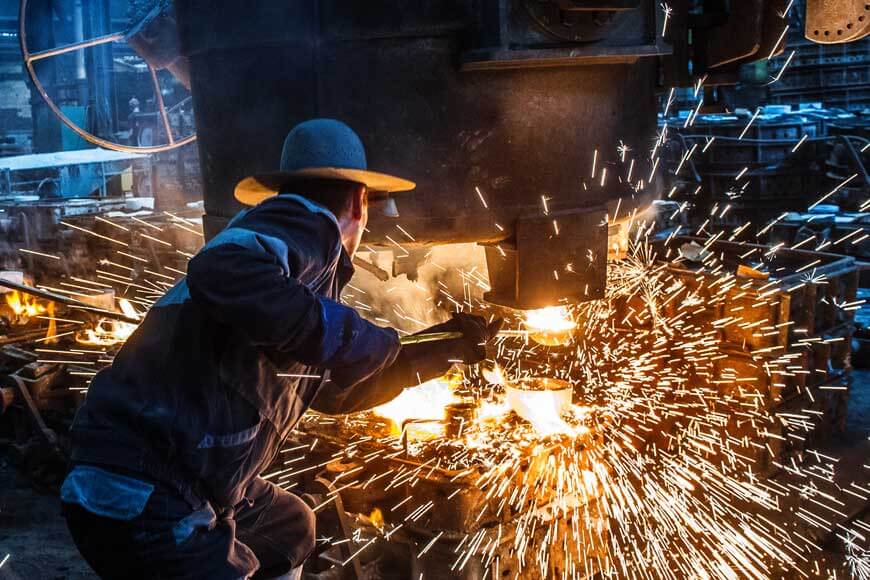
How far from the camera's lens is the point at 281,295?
1.74 m

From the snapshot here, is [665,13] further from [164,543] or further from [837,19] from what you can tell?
[164,543]

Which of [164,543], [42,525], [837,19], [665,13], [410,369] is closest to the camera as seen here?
[164,543]

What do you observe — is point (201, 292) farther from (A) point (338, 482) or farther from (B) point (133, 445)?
(A) point (338, 482)

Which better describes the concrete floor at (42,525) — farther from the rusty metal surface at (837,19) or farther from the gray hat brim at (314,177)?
the gray hat brim at (314,177)

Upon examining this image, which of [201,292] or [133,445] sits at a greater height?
[201,292]

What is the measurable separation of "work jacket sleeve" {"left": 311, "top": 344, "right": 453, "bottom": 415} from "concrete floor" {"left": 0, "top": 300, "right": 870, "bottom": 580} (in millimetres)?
2302

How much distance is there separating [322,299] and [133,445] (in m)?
0.54

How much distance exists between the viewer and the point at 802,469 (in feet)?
A: 15.3

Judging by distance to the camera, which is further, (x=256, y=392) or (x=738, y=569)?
(x=738, y=569)

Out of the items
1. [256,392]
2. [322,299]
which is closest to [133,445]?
[256,392]

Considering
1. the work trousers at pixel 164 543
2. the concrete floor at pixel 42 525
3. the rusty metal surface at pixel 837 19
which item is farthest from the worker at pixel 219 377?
the concrete floor at pixel 42 525

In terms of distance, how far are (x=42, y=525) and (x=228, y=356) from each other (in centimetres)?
344

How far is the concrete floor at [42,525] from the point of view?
4.02 metres

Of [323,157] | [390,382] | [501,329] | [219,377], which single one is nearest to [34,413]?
[501,329]
